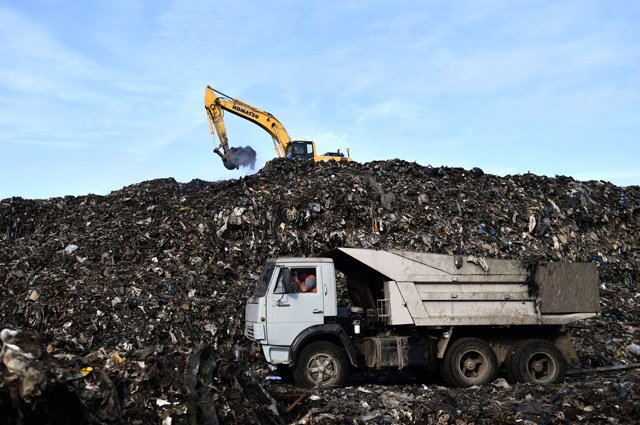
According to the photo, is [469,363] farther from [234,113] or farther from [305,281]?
[234,113]

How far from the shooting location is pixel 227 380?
700 centimetres

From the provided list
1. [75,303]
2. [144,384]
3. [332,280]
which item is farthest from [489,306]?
[75,303]

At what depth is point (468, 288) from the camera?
9.92m

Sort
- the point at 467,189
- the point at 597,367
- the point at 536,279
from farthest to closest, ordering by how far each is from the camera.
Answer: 1. the point at 467,189
2. the point at 597,367
3. the point at 536,279

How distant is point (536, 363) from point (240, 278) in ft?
21.5

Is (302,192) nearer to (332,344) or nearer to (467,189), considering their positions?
(467,189)

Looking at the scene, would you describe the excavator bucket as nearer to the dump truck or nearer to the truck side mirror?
the dump truck

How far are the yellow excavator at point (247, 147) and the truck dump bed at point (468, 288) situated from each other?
40.9 feet

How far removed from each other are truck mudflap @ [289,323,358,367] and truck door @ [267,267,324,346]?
0.32 ft

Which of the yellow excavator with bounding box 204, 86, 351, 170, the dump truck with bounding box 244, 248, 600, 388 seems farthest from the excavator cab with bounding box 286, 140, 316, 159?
the dump truck with bounding box 244, 248, 600, 388

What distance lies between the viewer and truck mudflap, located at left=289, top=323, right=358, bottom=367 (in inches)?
362

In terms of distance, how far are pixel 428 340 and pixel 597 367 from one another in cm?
375

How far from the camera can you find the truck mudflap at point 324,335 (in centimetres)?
920

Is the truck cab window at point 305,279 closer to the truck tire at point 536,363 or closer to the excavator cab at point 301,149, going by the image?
the truck tire at point 536,363
